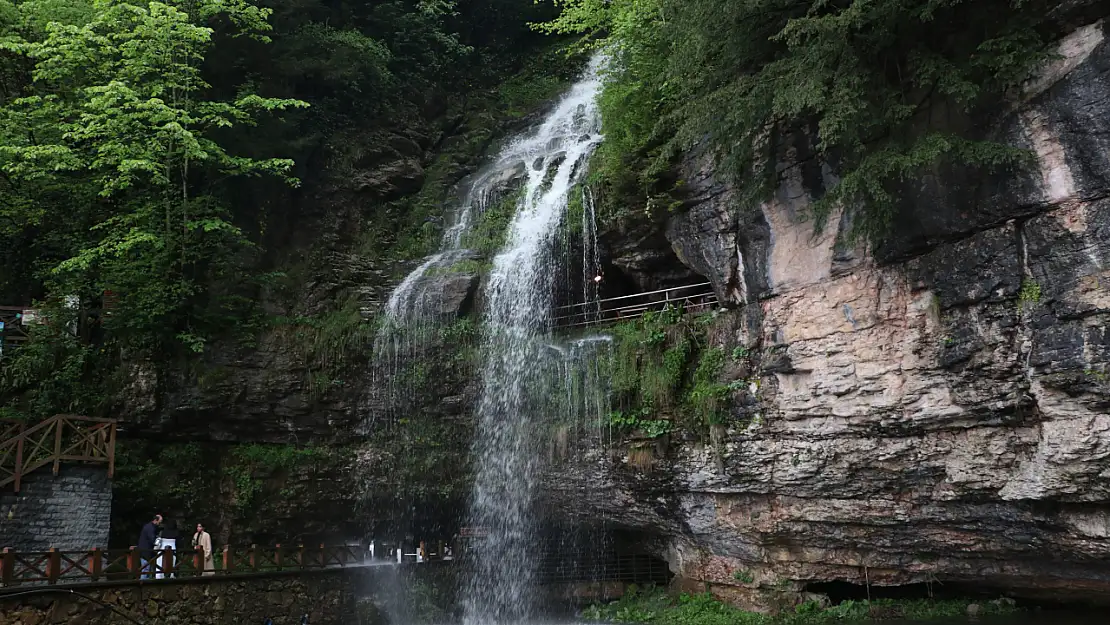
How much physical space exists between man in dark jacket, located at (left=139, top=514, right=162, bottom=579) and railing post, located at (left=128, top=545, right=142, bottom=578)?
172mm

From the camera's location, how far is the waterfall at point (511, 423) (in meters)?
15.3

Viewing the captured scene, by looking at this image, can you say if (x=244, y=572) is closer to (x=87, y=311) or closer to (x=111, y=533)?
(x=111, y=533)

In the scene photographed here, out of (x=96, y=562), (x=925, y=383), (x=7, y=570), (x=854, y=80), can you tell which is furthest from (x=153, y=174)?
(x=925, y=383)

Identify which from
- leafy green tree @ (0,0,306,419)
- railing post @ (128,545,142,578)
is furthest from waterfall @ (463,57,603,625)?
leafy green tree @ (0,0,306,419)

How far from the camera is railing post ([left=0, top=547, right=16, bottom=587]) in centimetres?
1134

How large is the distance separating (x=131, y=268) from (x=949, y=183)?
16.8 metres

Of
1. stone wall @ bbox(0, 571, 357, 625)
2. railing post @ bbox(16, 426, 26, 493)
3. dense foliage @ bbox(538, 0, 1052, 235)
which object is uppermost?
dense foliage @ bbox(538, 0, 1052, 235)

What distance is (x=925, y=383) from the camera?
33.4 feet

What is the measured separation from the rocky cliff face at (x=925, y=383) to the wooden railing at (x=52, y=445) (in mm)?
10475

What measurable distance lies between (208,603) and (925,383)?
12.9 meters

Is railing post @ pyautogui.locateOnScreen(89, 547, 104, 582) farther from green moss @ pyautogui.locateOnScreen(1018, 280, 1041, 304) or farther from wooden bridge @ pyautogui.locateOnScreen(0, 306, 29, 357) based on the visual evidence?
green moss @ pyautogui.locateOnScreen(1018, 280, 1041, 304)

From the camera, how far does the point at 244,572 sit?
1413cm

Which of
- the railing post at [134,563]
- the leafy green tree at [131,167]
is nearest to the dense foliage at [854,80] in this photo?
the leafy green tree at [131,167]

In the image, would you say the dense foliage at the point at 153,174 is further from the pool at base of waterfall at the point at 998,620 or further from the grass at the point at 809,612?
the pool at base of waterfall at the point at 998,620
